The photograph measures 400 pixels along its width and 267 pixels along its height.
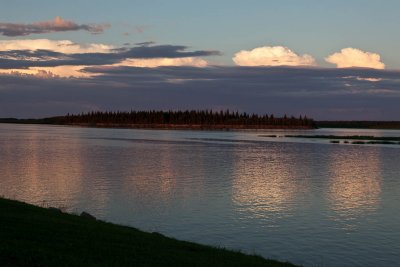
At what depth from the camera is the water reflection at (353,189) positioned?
106ft

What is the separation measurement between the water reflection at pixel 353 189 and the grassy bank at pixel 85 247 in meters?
14.1

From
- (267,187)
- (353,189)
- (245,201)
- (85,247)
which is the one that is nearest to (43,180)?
Result: (245,201)

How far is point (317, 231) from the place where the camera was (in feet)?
85.1

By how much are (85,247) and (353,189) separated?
30512mm

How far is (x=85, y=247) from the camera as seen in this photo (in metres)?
15.7

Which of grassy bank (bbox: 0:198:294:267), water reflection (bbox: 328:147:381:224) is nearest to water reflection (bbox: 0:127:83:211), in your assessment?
grassy bank (bbox: 0:198:294:267)

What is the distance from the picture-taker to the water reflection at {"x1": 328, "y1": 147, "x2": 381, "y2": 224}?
32.4m

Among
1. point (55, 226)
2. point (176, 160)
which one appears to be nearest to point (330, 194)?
point (55, 226)

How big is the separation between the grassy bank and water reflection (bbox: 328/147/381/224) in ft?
46.2

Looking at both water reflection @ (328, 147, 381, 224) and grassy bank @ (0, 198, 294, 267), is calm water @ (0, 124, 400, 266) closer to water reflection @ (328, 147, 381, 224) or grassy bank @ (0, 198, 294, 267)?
water reflection @ (328, 147, 381, 224)

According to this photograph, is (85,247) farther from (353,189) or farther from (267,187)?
(353,189)

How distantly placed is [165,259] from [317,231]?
486 inches

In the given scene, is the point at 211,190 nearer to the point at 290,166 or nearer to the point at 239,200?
the point at 239,200

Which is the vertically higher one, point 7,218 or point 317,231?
point 7,218
